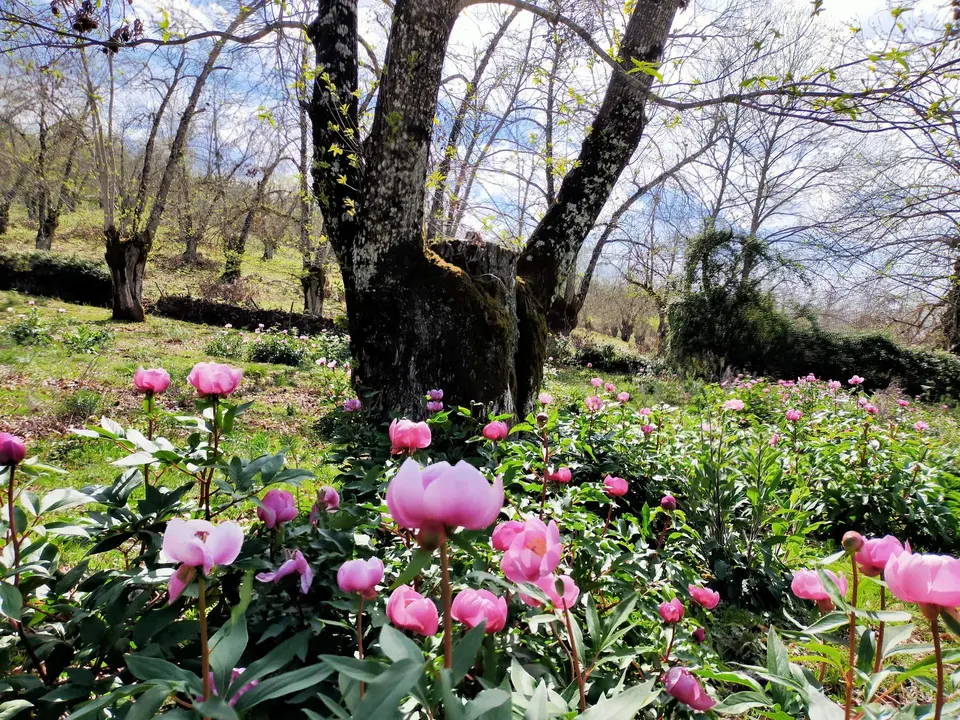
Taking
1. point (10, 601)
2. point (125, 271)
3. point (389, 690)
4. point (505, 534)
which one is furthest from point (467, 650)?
point (125, 271)

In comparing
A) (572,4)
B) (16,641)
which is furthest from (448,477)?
(572,4)

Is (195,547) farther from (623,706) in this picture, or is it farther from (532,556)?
(623,706)

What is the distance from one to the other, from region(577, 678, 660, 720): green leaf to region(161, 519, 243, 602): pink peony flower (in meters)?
0.51

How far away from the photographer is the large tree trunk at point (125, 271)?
37.8ft

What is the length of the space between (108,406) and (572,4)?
16.9ft

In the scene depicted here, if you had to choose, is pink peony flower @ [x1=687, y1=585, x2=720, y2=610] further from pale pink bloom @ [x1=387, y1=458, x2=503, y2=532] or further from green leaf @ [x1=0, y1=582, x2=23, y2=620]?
green leaf @ [x1=0, y1=582, x2=23, y2=620]

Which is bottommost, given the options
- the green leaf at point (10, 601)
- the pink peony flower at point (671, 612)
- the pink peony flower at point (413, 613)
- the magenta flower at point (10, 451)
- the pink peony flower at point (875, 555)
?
the pink peony flower at point (671, 612)

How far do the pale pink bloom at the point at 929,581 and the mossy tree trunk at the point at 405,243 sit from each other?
100 inches

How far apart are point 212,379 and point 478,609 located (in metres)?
0.78

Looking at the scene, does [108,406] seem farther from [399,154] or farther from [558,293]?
[558,293]

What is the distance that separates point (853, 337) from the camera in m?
12.6

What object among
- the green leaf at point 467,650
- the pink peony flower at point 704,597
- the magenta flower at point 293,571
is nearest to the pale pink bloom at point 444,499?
the green leaf at point 467,650

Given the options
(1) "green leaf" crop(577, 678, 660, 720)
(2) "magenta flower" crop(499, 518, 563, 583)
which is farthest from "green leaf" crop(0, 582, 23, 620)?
(1) "green leaf" crop(577, 678, 660, 720)

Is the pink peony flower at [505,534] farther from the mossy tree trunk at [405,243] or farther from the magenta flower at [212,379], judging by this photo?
the mossy tree trunk at [405,243]
